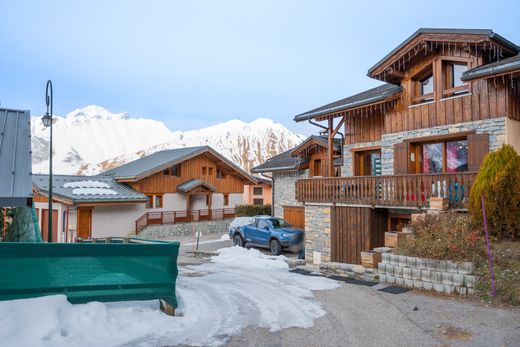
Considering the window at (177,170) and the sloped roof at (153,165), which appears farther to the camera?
the window at (177,170)

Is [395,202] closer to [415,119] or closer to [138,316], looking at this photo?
[415,119]

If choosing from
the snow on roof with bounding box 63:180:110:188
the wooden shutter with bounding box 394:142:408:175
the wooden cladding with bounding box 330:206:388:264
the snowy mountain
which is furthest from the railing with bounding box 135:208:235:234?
the snowy mountain

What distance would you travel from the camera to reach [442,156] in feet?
45.5

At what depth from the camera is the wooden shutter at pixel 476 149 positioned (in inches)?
477

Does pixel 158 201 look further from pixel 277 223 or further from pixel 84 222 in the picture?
pixel 277 223

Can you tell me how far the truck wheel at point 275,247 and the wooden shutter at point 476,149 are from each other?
8.21 meters

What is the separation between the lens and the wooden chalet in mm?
12016

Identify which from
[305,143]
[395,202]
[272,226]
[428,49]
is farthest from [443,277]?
[305,143]

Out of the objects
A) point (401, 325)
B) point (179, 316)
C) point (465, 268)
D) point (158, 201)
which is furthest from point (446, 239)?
point (158, 201)

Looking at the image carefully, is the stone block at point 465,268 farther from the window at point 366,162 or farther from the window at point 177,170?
the window at point 177,170

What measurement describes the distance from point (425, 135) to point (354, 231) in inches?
160

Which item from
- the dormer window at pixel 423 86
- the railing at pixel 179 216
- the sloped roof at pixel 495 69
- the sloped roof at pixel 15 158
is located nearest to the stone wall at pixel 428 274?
the sloped roof at pixel 495 69

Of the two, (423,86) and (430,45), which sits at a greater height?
(430,45)

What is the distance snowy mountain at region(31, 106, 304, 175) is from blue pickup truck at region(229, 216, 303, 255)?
12746 cm
